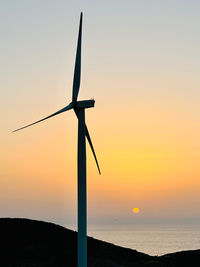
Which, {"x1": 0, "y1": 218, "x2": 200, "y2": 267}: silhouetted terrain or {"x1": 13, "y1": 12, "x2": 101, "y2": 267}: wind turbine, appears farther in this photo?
{"x1": 0, "y1": 218, "x2": 200, "y2": 267}: silhouetted terrain

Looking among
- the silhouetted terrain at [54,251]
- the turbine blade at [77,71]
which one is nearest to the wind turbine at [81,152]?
the turbine blade at [77,71]

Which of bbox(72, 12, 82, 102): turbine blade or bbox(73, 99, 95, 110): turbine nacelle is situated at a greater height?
bbox(72, 12, 82, 102): turbine blade

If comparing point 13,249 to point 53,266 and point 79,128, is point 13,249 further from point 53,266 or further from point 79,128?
point 79,128

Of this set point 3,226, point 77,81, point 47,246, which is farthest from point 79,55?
point 3,226

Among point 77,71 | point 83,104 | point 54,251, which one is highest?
point 77,71

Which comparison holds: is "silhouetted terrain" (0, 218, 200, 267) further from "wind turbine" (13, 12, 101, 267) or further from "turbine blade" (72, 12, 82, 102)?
"turbine blade" (72, 12, 82, 102)

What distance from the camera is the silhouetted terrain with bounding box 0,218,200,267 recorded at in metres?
87.8

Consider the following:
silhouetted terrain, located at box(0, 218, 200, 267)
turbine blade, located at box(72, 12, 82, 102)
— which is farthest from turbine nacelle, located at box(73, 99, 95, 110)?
silhouetted terrain, located at box(0, 218, 200, 267)

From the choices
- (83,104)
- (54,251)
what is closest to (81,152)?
(83,104)

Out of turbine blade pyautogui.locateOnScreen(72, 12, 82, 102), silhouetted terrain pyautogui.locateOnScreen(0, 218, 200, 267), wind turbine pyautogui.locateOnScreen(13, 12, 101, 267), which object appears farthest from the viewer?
silhouetted terrain pyautogui.locateOnScreen(0, 218, 200, 267)

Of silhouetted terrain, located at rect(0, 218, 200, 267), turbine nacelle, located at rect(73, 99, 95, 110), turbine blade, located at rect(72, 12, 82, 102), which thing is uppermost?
turbine blade, located at rect(72, 12, 82, 102)

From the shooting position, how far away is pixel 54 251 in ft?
307

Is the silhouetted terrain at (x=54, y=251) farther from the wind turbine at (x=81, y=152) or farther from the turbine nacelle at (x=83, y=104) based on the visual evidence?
the turbine nacelle at (x=83, y=104)

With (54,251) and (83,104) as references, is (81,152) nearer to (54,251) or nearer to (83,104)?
(83,104)
